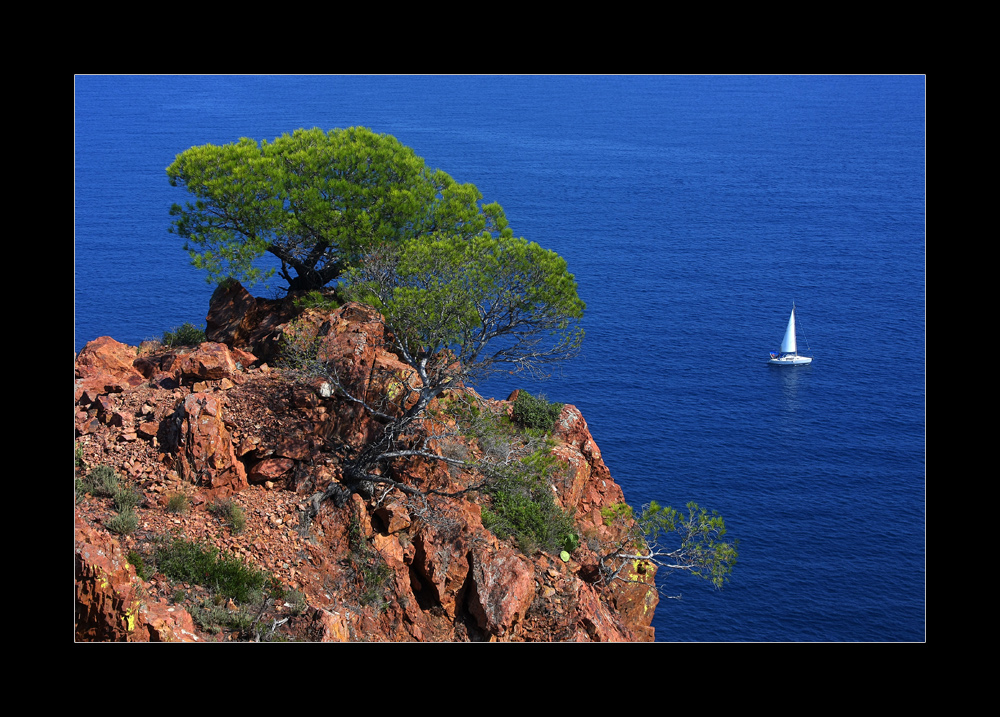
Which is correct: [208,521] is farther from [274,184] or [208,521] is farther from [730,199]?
[730,199]

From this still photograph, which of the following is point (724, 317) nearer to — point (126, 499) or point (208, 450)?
point (208, 450)

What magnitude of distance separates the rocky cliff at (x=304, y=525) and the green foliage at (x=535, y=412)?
4.37 metres

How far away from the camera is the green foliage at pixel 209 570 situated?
78.8ft

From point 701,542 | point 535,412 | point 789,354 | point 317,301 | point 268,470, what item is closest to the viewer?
point 268,470

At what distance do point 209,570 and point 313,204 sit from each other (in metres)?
17.1

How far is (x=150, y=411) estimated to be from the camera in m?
29.4

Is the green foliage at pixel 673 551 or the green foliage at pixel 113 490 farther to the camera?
the green foliage at pixel 673 551

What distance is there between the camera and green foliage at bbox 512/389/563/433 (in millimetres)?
37375

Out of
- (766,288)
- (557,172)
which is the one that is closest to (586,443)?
(766,288)

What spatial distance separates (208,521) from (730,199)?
519ft

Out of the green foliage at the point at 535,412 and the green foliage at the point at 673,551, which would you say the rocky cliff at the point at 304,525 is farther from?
the green foliage at the point at 535,412

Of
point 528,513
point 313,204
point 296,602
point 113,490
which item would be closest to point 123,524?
point 113,490

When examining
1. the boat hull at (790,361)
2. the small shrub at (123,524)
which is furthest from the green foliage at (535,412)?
the boat hull at (790,361)

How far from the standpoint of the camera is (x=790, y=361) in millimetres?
116500
